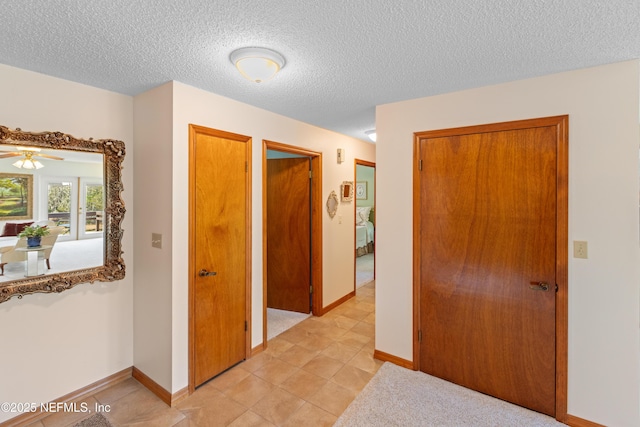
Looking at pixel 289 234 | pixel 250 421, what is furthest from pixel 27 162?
pixel 289 234

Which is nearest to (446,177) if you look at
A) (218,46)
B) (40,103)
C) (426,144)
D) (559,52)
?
(426,144)

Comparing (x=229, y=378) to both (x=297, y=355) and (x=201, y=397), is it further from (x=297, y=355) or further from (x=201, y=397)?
(x=297, y=355)

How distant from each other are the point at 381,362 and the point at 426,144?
6.41 ft

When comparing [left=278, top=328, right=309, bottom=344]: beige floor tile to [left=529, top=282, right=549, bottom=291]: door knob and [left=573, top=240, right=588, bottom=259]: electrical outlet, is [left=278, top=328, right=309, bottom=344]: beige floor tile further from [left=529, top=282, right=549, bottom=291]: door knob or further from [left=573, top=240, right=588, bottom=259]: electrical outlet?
[left=573, top=240, right=588, bottom=259]: electrical outlet

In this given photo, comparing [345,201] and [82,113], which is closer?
[82,113]

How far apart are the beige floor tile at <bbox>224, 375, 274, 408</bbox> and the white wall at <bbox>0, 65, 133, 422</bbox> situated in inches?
37.5

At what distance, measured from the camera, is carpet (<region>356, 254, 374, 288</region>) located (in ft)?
17.4

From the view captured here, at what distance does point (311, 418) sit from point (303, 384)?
0.38 m

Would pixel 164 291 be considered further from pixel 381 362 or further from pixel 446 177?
pixel 446 177

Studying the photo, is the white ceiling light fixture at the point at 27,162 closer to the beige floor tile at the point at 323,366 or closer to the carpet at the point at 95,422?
the carpet at the point at 95,422

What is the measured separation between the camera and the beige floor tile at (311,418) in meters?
1.99

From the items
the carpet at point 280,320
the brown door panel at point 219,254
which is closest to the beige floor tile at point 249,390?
the brown door panel at point 219,254

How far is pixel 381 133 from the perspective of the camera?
274cm

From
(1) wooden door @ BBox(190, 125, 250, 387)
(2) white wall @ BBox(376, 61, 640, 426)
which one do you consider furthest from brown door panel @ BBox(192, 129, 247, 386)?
(2) white wall @ BBox(376, 61, 640, 426)
